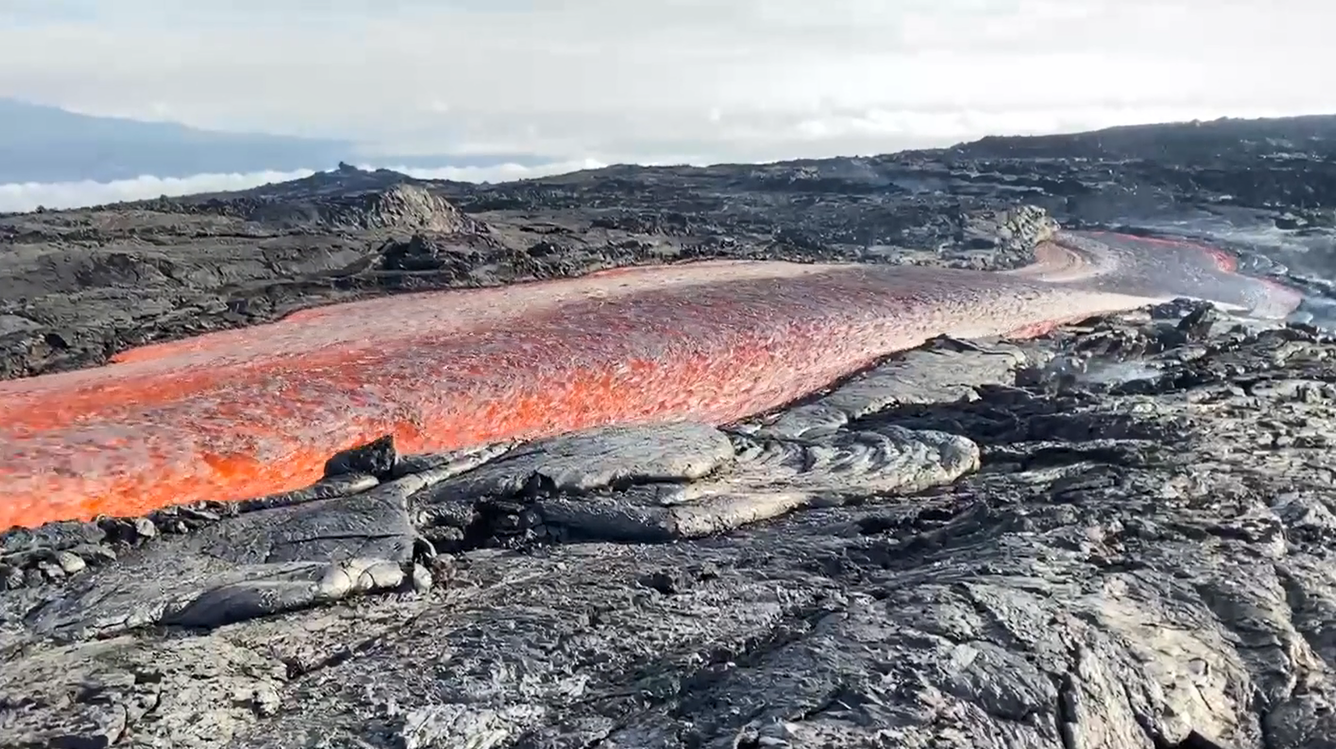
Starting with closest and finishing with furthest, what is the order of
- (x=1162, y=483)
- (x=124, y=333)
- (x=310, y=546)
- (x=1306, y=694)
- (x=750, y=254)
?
(x=1306, y=694), (x=310, y=546), (x=1162, y=483), (x=124, y=333), (x=750, y=254)

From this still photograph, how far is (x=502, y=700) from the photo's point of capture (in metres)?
4.80

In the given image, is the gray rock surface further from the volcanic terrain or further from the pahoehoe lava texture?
the pahoehoe lava texture

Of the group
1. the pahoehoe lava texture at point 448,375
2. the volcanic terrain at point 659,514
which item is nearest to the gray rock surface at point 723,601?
the volcanic terrain at point 659,514

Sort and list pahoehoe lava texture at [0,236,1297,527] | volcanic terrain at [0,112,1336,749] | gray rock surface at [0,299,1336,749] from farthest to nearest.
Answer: pahoehoe lava texture at [0,236,1297,527] → volcanic terrain at [0,112,1336,749] → gray rock surface at [0,299,1336,749]

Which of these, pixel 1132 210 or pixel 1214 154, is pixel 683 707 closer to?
pixel 1132 210

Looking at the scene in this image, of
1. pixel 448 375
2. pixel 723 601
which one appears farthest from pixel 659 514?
pixel 448 375

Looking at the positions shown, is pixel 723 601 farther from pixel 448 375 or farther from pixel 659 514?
pixel 448 375

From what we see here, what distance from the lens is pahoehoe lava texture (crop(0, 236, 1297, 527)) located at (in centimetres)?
974

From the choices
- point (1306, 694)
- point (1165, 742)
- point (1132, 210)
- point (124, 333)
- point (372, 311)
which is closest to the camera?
point (1165, 742)

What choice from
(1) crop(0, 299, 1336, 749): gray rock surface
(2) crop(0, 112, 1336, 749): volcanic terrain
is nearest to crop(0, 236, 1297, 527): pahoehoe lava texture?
(2) crop(0, 112, 1336, 749): volcanic terrain

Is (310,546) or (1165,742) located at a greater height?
(310,546)

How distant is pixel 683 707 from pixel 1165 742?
6.64ft

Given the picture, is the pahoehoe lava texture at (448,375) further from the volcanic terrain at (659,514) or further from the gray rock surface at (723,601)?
the gray rock surface at (723,601)

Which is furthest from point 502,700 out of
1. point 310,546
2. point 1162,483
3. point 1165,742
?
point 1162,483
